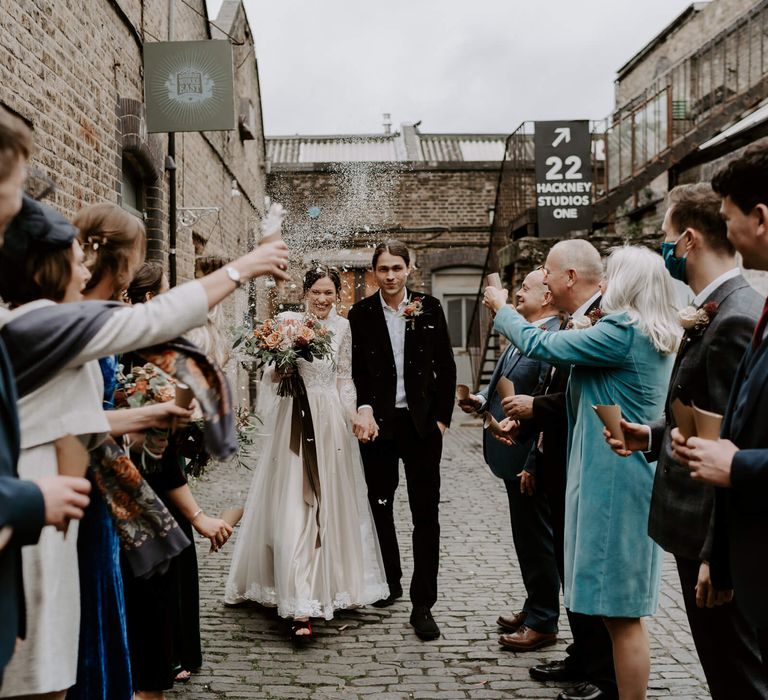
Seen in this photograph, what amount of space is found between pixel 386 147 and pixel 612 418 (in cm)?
2733

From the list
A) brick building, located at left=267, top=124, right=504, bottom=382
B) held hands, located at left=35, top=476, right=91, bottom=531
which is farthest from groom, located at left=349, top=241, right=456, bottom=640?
brick building, located at left=267, top=124, right=504, bottom=382

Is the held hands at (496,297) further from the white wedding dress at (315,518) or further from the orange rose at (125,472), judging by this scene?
the orange rose at (125,472)

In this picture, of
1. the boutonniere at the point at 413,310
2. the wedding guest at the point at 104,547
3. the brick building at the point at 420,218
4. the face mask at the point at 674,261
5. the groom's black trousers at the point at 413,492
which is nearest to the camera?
the wedding guest at the point at 104,547

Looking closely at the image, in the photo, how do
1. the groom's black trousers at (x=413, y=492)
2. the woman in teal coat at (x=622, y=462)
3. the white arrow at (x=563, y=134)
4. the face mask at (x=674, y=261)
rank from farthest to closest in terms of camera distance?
the white arrow at (x=563, y=134)
the groom's black trousers at (x=413, y=492)
the woman in teal coat at (x=622, y=462)
the face mask at (x=674, y=261)

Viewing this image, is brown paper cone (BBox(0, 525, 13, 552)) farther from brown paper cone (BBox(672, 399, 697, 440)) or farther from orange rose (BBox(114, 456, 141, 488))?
brown paper cone (BBox(672, 399, 697, 440))

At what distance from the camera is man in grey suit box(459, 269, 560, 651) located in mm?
4457

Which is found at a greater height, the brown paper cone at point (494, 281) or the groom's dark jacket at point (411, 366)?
the brown paper cone at point (494, 281)

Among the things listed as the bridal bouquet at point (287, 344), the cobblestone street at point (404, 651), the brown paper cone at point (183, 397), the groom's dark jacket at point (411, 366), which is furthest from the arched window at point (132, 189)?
the brown paper cone at point (183, 397)

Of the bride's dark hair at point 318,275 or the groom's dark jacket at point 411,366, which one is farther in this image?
the bride's dark hair at point 318,275

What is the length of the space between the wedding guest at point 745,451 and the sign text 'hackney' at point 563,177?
12.3 meters

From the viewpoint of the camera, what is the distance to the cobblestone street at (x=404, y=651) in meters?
3.93

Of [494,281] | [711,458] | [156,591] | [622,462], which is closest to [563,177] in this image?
[494,281]

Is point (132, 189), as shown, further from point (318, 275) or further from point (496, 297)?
point (496, 297)

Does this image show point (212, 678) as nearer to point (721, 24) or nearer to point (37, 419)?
point (37, 419)
